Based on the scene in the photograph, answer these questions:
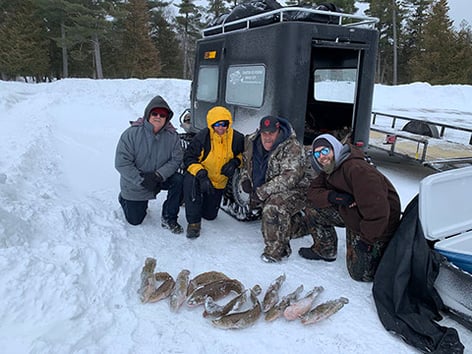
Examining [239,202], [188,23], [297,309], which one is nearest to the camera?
[297,309]

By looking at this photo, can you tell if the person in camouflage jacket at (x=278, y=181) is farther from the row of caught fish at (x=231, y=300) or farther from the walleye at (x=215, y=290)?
the walleye at (x=215, y=290)

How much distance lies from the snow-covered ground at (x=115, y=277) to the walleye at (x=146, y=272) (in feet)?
0.19

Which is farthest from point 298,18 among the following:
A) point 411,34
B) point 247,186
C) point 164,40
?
point 411,34

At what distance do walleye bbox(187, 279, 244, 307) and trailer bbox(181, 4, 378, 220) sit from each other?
145 centimetres

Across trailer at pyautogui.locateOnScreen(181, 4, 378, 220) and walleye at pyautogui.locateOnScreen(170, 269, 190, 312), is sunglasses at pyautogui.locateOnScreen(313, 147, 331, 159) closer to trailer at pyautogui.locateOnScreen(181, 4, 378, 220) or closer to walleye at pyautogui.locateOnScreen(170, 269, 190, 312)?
trailer at pyautogui.locateOnScreen(181, 4, 378, 220)

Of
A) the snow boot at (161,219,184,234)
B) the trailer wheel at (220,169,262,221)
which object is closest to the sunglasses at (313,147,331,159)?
the trailer wheel at (220,169,262,221)

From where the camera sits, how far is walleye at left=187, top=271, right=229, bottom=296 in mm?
3008

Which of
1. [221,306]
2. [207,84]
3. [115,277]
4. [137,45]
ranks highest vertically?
[137,45]

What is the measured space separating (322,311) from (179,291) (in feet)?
3.55

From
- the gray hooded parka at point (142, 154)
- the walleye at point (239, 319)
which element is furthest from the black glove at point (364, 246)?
the gray hooded parka at point (142, 154)

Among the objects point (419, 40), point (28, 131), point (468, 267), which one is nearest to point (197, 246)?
point (468, 267)

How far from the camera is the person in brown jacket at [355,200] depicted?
293 cm

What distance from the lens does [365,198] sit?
2.93m

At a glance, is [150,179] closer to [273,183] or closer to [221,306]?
[273,183]
